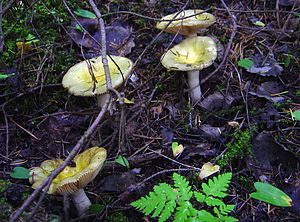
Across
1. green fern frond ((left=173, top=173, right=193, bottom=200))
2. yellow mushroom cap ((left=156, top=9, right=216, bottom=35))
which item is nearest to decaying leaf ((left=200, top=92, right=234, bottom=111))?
yellow mushroom cap ((left=156, top=9, right=216, bottom=35))

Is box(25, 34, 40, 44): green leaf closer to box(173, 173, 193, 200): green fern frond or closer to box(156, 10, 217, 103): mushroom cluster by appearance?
box(156, 10, 217, 103): mushroom cluster

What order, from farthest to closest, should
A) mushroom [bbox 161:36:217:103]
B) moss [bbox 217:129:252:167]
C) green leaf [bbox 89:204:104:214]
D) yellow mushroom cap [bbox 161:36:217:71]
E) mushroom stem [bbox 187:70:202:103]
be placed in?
mushroom stem [bbox 187:70:202:103] < mushroom [bbox 161:36:217:103] < yellow mushroom cap [bbox 161:36:217:71] < moss [bbox 217:129:252:167] < green leaf [bbox 89:204:104:214]

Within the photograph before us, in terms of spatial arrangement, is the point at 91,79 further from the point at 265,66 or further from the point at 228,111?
the point at 265,66

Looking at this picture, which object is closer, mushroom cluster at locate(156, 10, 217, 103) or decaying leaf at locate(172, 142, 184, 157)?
decaying leaf at locate(172, 142, 184, 157)

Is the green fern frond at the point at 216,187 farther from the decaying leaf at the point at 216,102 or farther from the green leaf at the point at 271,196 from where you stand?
the decaying leaf at the point at 216,102

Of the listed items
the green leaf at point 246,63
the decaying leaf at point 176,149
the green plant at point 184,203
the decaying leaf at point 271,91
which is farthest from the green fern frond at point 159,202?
the green leaf at point 246,63

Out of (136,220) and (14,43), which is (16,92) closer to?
(14,43)

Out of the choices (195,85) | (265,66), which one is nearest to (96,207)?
(195,85)
